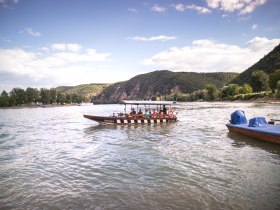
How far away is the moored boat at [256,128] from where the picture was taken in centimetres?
2350

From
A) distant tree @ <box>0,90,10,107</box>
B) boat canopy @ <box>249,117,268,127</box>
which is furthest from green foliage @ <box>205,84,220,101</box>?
boat canopy @ <box>249,117,268,127</box>

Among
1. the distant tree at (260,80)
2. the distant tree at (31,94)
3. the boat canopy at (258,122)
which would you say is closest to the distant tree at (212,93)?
the distant tree at (260,80)

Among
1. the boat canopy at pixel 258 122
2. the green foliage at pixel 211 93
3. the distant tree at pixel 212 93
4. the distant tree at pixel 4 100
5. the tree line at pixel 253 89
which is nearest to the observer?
the boat canopy at pixel 258 122

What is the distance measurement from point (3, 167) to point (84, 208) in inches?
405

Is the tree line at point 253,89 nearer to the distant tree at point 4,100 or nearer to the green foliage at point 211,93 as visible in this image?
the green foliage at point 211,93

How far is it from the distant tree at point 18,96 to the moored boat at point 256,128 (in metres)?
170

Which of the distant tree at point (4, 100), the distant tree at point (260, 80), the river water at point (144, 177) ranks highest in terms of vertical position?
the distant tree at point (260, 80)

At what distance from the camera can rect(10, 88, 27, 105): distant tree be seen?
17362cm

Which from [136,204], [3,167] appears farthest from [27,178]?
[136,204]

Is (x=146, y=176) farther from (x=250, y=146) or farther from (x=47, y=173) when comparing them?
(x=250, y=146)

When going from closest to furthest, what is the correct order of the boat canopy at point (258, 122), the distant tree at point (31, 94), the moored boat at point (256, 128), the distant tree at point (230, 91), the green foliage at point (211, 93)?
the moored boat at point (256, 128), the boat canopy at point (258, 122), the distant tree at point (230, 91), the distant tree at point (31, 94), the green foliage at point (211, 93)

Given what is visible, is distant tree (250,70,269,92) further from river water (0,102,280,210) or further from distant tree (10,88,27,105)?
distant tree (10,88,27,105)

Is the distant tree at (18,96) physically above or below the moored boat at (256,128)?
above

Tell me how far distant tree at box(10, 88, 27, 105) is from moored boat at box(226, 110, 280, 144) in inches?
6706
